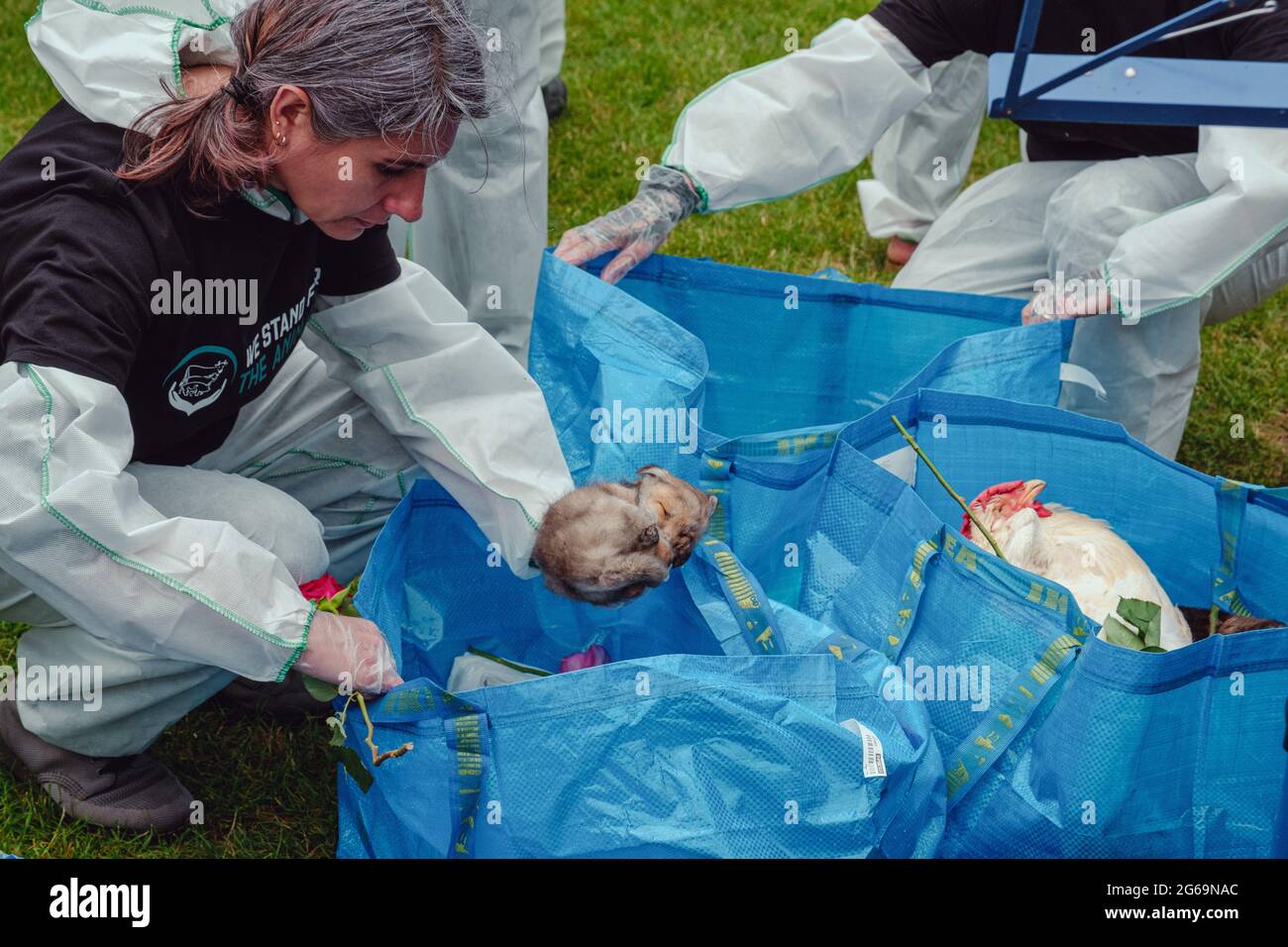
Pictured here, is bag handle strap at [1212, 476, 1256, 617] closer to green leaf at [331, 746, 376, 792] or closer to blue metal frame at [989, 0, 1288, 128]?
blue metal frame at [989, 0, 1288, 128]

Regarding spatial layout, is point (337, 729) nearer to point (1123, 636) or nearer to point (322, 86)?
point (322, 86)

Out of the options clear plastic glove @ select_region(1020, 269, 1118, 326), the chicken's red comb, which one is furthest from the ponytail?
clear plastic glove @ select_region(1020, 269, 1118, 326)

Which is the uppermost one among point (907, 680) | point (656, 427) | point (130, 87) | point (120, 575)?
point (130, 87)

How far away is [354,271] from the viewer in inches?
82.0

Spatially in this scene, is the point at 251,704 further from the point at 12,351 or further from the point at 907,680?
the point at 907,680

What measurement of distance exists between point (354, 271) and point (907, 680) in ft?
3.43

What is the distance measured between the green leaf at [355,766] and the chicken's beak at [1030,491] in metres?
1.05

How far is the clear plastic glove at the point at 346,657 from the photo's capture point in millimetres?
1678

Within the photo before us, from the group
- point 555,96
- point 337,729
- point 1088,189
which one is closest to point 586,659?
point 337,729

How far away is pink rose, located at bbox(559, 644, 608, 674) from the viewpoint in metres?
2.05

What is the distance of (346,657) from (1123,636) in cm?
101

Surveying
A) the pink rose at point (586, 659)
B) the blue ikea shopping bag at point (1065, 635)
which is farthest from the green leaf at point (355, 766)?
the blue ikea shopping bag at point (1065, 635)

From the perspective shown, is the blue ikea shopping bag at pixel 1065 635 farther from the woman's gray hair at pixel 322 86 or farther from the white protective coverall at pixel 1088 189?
the woman's gray hair at pixel 322 86

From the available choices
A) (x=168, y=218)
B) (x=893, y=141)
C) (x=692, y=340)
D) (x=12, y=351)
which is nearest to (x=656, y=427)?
(x=692, y=340)
